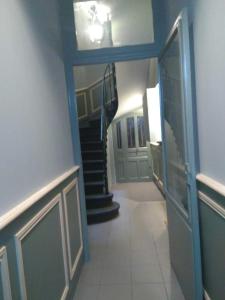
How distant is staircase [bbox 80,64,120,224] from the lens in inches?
174

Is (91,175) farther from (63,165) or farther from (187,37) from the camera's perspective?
(187,37)

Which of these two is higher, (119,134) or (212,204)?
(119,134)

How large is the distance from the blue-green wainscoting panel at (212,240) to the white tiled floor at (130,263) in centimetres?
61

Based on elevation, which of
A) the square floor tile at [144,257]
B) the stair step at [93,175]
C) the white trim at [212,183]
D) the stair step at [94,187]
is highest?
the white trim at [212,183]

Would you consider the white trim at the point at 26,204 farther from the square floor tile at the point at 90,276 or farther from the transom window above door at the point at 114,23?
the transom window above door at the point at 114,23

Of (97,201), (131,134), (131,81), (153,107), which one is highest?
(131,81)

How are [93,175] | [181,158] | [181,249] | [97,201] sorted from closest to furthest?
[181,158]
[181,249]
[97,201]
[93,175]

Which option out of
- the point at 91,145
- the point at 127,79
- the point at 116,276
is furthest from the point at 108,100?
the point at 116,276

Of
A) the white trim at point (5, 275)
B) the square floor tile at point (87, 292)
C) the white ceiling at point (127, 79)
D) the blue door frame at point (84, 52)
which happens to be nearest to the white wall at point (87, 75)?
the white ceiling at point (127, 79)

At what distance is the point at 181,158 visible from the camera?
2.07m

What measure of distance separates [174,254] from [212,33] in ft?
6.03

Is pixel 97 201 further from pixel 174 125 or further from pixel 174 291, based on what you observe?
pixel 174 125

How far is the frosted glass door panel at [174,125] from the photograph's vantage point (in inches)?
77.9

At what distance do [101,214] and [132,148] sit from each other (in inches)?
142
